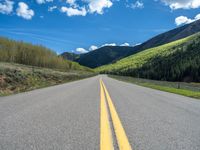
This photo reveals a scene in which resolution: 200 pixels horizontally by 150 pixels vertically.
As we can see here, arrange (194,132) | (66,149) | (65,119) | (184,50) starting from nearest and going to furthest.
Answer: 1. (66,149)
2. (194,132)
3. (65,119)
4. (184,50)

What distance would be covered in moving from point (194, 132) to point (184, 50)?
12580 centimetres

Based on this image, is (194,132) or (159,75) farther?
(159,75)

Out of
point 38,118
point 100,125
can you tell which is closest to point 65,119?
point 38,118

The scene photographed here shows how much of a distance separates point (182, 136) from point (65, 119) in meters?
2.77

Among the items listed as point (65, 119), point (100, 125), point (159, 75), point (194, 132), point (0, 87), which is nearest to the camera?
point (194, 132)

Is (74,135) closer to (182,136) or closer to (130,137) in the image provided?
(130,137)

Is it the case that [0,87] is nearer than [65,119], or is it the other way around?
[65,119]

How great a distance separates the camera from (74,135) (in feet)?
12.8

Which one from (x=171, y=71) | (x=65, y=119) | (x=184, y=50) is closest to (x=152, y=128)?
(x=65, y=119)

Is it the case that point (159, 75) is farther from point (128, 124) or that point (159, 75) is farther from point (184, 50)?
point (128, 124)

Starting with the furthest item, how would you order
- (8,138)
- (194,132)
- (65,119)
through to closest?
(65,119) < (194,132) < (8,138)

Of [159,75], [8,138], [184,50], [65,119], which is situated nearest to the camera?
[8,138]

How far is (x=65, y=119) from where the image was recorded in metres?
5.30

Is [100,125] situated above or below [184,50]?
below
